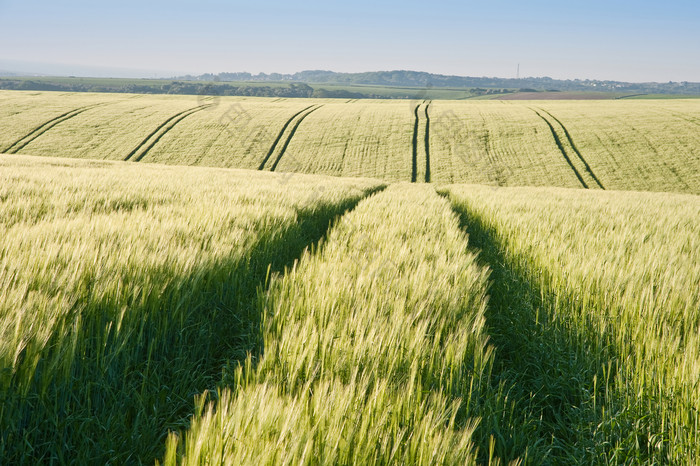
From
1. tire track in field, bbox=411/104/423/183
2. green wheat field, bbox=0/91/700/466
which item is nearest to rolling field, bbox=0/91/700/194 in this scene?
tire track in field, bbox=411/104/423/183

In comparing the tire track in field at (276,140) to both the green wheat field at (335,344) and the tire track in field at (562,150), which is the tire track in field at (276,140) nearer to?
the tire track in field at (562,150)

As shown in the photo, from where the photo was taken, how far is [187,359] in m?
2.07

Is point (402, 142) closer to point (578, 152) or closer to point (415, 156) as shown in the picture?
point (415, 156)

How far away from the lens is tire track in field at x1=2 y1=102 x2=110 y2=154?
1267 inches

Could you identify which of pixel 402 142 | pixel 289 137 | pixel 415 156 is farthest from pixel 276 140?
pixel 415 156

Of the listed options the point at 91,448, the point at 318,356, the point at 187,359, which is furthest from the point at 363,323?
the point at 91,448

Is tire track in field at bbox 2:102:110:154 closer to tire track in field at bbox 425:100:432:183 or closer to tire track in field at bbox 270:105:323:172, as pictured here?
tire track in field at bbox 270:105:323:172

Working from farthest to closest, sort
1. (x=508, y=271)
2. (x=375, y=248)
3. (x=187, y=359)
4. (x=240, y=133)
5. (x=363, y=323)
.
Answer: (x=240, y=133) → (x=508, y=271) → (x=375, y=248) → (x=187, y=359) → (x=363, y=323)

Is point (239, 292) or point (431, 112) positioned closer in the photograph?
point (239, 292)

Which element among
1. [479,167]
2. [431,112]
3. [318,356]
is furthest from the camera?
[431,112]

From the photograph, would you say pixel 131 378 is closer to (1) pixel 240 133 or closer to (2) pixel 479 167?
(2) pixel 479 167

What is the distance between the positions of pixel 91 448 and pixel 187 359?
647mm

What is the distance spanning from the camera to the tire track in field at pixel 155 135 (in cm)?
3209

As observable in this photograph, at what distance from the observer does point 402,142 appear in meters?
36.2
